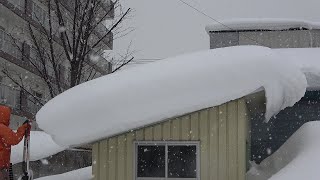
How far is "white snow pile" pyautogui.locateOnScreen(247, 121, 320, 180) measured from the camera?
662 cm

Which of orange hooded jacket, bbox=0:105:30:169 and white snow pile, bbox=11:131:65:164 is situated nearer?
orange hooded jacket, bbox=0:105:30:169

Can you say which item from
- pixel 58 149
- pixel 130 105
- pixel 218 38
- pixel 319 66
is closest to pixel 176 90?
pixel 130 105

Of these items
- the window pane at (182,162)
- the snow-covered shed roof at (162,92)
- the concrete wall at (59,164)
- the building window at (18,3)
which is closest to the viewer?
the snow-covered shed roof at (162,92)

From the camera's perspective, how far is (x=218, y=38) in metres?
15.4

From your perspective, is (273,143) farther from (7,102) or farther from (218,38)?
(7,102)

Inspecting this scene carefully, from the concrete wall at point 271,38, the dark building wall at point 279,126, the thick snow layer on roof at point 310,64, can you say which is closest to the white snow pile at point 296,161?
the dark building wall at point 279,126

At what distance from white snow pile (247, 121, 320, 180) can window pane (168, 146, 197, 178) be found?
1162 mm

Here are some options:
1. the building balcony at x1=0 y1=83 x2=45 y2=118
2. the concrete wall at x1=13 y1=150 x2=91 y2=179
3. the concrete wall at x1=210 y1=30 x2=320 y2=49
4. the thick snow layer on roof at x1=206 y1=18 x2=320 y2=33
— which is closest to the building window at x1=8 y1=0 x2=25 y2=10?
the building balcony at x1=0 y1=83 x2=45 y2=118

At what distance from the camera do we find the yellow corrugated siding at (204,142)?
310 inches

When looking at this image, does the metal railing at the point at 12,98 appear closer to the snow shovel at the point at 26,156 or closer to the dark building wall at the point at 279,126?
the dark building wall at the point at 279,126

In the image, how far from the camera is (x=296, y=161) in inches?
286

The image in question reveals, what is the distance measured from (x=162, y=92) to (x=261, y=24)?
29.6 ft

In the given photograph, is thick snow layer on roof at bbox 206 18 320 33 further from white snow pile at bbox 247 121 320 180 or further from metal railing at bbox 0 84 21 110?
metal railing at bbox 0 84 21 110

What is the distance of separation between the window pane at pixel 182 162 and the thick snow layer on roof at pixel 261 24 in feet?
26.2
